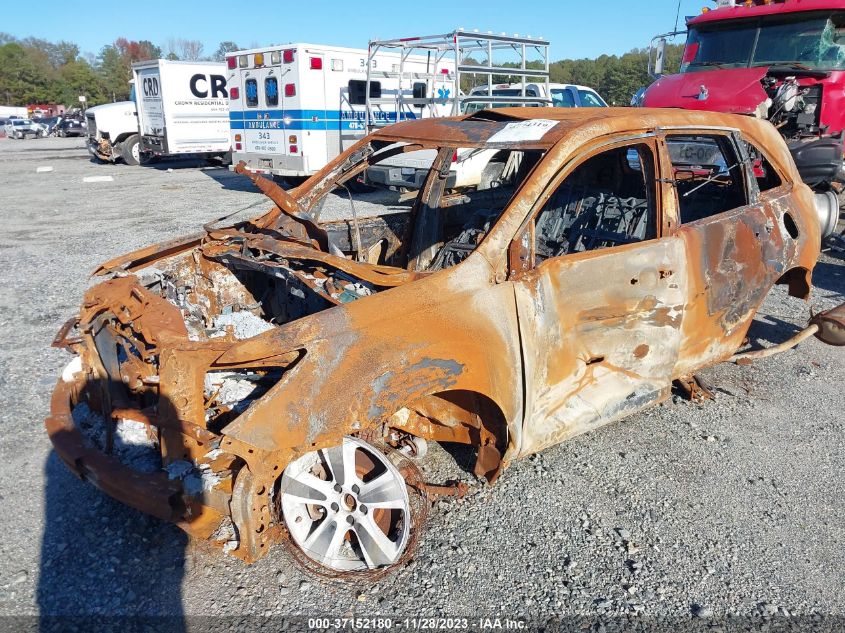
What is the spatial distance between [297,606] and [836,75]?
8.79 meters

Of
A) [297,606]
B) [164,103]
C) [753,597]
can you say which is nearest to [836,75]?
[753,597]

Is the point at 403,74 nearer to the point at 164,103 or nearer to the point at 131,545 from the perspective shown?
the point at 164,103

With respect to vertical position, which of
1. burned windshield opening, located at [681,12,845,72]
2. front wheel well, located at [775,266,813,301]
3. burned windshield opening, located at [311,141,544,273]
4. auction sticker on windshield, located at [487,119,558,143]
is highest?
burned windshield opening, located at [681,12,845,72]

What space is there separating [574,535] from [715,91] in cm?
721

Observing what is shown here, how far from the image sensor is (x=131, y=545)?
3059 millimetres

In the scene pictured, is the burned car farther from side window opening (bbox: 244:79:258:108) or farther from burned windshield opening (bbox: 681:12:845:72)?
side window opening (bbox: 244:79:258:108)

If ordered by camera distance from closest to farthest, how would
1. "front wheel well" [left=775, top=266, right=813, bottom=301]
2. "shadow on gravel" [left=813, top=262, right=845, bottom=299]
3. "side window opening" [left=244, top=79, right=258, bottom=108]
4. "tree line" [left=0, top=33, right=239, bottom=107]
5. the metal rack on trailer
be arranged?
1. "front wheel well" [left=775, top=266, right=813, bottom=301]
2. "shadow on gravel" [left=813, top=262, right=845, bottom=299]
3. the metal rack on trailer
4. "side window opening" [left=244, top=79, right=258, bottom=108]
5. "tree line" [left=0, top=33, right=239, bottom=107]

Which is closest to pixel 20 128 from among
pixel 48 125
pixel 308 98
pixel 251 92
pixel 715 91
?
pixel 48 125

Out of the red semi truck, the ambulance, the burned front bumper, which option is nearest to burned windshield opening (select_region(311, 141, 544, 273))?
the burned front bumper

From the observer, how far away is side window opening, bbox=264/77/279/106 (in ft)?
41.5

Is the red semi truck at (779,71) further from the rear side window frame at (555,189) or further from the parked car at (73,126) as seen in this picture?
the parked car at (73,126)

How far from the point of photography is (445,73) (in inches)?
545

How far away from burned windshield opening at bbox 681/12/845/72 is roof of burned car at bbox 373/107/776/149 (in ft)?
17.4

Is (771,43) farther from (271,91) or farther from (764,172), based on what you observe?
(271,91)
